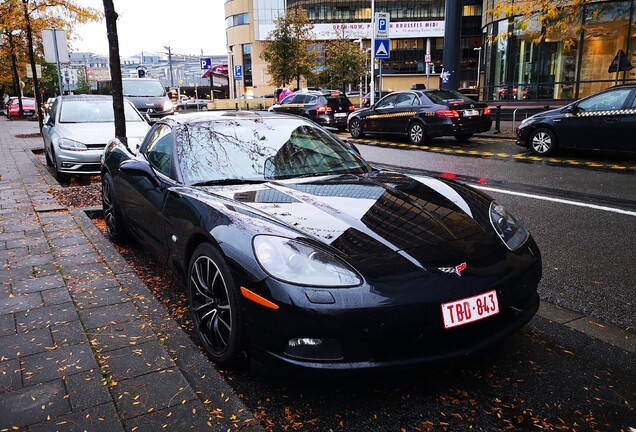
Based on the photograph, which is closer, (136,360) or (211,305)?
(136,360)

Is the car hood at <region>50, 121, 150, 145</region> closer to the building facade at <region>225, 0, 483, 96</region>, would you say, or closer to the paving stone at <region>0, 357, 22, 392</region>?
the paving stone at <region>0, 357, 22, 392</region>

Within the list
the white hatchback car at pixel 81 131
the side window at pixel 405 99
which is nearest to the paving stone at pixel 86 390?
the white hatchback car at pixel 81 131

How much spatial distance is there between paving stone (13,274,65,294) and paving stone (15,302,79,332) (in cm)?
42

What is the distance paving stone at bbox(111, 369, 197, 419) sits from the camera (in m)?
2.39

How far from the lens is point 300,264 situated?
250cm

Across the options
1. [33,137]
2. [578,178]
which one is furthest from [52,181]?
[33,137]

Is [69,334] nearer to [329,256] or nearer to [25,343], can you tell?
[25,343]

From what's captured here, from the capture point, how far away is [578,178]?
28.5 feet

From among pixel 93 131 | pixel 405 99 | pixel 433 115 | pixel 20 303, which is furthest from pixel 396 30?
pixel 20 303

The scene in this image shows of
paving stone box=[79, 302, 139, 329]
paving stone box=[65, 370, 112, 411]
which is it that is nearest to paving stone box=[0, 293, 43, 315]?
paving stone box=[79, 302, 139, 329]

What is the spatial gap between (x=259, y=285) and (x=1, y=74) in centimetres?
4406

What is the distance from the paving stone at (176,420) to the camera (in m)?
2.25

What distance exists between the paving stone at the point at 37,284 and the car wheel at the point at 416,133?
38.4 ft

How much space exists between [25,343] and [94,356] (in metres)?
0.51
